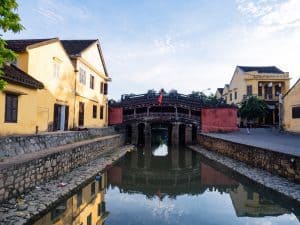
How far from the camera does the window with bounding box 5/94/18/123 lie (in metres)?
11.6

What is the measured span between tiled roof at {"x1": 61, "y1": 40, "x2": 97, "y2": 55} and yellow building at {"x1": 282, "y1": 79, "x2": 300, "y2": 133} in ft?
63.9

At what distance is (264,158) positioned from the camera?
13.4 m

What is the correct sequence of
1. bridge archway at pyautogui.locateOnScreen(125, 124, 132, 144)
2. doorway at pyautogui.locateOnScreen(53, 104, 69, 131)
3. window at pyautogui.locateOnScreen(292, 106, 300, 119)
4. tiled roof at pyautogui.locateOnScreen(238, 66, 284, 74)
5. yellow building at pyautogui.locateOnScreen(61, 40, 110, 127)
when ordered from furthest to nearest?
tiled roof at pyautogui.locateOnScreen(238, 66, 284, 74)
bridge archway at pyautogui.locateOnScreen(125, 124, 132, 144)
window at pyautogui.locateOnScreen(292, 106, 300, 119)
yellow building at pyautogui.locateOnScreen(61, 40, 110, 127)
doorway at pyautogui.locateOnScreen(53, 104, 69, 131)

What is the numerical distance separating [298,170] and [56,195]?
344 inches

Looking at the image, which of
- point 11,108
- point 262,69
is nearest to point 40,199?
point 11,108

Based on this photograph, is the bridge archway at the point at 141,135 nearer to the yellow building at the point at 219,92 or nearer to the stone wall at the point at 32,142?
the stone wall at the point at 32,142

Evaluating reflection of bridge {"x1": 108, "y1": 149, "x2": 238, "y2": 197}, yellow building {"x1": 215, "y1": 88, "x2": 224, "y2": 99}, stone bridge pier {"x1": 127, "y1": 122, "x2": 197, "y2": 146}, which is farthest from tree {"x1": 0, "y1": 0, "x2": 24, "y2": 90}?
yellow building {"x1": 215, "y1": 88, "x2": 224, "y2": 99}

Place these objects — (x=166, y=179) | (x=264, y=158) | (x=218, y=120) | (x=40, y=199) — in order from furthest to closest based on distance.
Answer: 1. (x=218, y=120)
2. (x=166, y=179)
3. (x=264, y=158)
4. (x=40, y=199)

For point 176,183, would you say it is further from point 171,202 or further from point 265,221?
point 265,221

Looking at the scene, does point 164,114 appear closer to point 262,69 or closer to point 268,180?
point 262,69

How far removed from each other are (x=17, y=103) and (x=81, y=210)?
20.4 ft

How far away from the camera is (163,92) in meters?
33.2

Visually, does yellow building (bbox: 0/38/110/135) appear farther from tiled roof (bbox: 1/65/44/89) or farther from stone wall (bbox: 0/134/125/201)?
stone wall (bbox: 0/134/125/201)

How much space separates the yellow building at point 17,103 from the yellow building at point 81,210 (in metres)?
4.34
